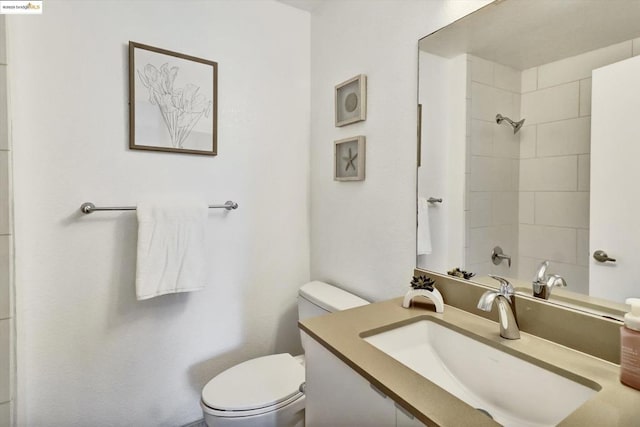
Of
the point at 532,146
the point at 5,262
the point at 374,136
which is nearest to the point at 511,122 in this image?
the point at 532,146

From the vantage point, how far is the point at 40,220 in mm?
1222

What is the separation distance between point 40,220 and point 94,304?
1.32ft

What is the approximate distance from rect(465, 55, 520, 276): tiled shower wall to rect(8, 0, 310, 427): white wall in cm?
102

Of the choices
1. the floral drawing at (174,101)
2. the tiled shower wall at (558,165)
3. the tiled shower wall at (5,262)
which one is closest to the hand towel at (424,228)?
the tiled shower wall at (558,165)

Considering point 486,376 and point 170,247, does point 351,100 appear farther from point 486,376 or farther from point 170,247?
point 486,376

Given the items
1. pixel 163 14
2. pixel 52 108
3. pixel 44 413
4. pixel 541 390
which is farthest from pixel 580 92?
pixel 44 413

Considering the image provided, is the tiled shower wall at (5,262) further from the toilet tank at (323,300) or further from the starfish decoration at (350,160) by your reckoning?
the starfish decoration at (350,160)

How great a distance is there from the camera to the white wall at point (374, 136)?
4.06ft

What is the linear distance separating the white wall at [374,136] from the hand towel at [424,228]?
0.10ft

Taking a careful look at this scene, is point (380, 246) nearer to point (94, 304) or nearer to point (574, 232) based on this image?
point (574, 232)

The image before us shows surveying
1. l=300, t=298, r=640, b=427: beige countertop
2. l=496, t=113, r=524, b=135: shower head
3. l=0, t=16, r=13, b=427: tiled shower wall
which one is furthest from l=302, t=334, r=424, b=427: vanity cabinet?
l=0, t=16, r=13, b=427: tiled shower wall

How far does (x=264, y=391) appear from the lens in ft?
4.05

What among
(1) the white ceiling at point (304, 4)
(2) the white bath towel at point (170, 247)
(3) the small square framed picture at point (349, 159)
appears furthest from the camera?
(1) the white ceiling at point (304, 4)

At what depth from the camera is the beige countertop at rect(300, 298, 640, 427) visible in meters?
0.55
